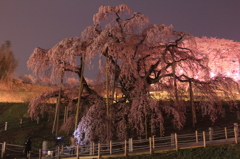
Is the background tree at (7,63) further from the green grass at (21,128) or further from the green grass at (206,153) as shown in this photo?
the green grass at (206,153)

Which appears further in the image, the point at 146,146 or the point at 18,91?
the point at 18,91

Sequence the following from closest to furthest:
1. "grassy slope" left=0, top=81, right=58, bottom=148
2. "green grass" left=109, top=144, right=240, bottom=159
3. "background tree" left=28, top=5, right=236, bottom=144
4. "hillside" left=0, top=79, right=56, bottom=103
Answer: "green grass" left=109, top=144, right=240, bottom=159
"background tree" left=28, top=5, right=236, bottom=144
"grassy slope" left=0, top=81, right=58, bottom=148
"hillside" left=0, top=79, right=56, bottom=103

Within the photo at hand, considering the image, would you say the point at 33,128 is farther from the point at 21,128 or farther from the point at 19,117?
the point at 19,117

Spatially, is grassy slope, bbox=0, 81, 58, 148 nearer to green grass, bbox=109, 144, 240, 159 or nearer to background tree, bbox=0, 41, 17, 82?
background tree, bbox=0, 41, 17, 82

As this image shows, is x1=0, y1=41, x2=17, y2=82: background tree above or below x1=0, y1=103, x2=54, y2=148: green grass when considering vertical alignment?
above

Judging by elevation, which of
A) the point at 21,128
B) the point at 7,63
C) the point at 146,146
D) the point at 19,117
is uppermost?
the point at 7,63

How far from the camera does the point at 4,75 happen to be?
41000mm

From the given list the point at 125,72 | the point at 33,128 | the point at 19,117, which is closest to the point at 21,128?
the point at 33,128

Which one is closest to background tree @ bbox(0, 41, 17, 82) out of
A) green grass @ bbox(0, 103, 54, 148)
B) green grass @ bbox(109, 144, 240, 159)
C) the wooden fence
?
green grass @ bbox(0, 103, 54, 148)

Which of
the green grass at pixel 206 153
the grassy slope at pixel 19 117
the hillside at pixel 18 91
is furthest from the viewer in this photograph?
the hillside at pixel 18 91

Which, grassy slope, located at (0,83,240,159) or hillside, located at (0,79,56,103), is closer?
grassy slope, located at (0,83,240,159)

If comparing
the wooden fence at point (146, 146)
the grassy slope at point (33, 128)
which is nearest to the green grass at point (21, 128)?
the grassy slope at point (33, 128)

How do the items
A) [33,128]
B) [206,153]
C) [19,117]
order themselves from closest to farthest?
[206,153] → [33,128] → [19,117]

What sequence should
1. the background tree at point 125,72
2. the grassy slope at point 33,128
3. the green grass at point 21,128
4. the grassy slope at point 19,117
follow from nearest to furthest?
the grassy slope at point 33,128 < the background tree at point 125,72 < the green grass at point 21,128 < the grassy slope at point 19,117
